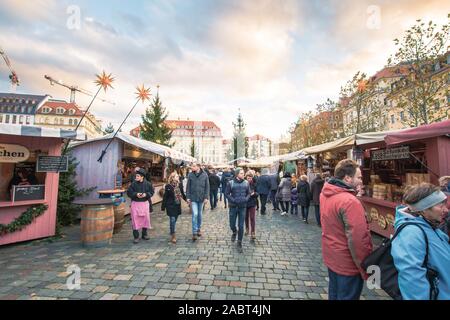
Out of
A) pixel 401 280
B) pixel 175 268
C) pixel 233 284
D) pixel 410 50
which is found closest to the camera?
pixel 401 280

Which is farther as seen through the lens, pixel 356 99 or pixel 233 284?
pixel 356 99

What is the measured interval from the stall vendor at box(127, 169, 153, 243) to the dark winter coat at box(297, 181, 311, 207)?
5156 millimetres

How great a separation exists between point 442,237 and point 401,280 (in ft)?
1.62

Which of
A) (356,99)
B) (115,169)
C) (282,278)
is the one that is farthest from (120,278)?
(356,99)

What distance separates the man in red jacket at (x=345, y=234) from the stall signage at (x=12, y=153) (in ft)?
23.0

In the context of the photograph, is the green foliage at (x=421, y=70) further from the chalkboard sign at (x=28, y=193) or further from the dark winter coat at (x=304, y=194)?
the chalkboard sign at (x=28, y=193)

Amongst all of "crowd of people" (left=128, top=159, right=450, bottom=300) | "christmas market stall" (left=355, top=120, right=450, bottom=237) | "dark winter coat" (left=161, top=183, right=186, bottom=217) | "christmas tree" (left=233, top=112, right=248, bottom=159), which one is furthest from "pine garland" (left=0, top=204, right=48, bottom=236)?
"christmas tree" (left=233, top=112, right=248, bottom=159)

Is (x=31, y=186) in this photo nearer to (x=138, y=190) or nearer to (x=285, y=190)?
(x=138, y=190)

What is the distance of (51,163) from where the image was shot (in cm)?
582

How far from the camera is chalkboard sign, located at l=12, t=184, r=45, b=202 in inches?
210

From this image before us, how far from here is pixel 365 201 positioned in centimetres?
671

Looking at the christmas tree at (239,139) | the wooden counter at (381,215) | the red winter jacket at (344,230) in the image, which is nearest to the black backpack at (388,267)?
the red winter jacket at (344,230)

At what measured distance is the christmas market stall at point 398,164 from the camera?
449cm
